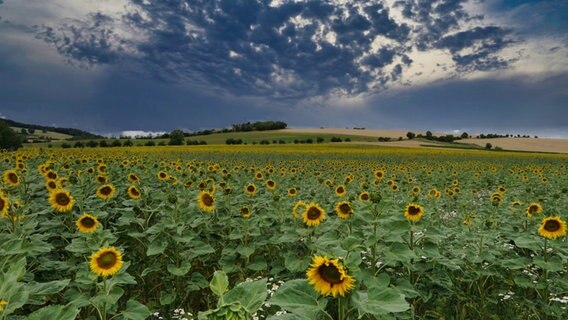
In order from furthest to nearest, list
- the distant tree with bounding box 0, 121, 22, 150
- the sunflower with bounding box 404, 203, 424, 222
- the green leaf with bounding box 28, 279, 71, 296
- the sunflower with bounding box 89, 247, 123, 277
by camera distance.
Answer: the distant tree with bounding box 0, 121, 22, 150 < the sunflower with bounding box 404, 203, 424, 222 < the sunflower with bounding box 89, 247, 123, 277 < the green leaf with bounding box 28, 279, 71, 296

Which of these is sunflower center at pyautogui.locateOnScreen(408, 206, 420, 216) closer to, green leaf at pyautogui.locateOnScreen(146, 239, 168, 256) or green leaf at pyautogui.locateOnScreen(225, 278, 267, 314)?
green leaf at pyautogui.locateOnScreen(146, 239, 168, 256)

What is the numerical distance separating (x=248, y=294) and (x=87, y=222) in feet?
12.1

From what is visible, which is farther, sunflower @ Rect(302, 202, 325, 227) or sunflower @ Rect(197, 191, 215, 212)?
sunflower @ Rect(197, 191, 215, 212)

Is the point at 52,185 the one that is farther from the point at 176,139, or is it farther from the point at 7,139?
the point at 176,139

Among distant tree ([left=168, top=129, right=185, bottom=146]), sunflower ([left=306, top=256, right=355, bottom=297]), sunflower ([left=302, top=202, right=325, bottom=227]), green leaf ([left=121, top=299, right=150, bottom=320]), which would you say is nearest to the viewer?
sunflower ([left=306, top=256, right=355, bottom=297])

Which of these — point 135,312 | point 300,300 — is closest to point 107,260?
point 135,312

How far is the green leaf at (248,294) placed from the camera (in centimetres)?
186

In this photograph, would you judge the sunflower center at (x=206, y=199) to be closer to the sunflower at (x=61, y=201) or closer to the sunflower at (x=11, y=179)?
the sunflower at (x=61, y=201)

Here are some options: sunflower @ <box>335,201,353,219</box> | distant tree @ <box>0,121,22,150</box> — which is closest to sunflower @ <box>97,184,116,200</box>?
sunflower @ <box>335,201,353,219</box>

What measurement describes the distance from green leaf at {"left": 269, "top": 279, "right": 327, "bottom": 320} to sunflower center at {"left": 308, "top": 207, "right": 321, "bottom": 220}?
319 cm

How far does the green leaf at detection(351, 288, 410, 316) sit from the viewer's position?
86.5 inches

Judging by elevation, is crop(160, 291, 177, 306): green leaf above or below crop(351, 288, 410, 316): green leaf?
below

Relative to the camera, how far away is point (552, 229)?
537 cm

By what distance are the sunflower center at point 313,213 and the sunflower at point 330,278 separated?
3.27m
